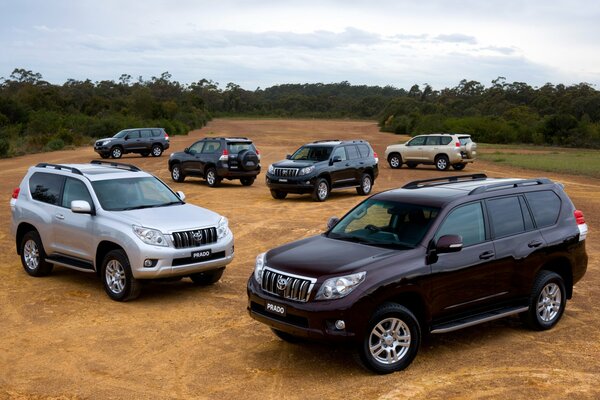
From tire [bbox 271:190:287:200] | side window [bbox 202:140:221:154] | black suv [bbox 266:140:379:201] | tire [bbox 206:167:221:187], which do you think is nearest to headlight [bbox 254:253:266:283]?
black suv [bbox 266:140:379:201]

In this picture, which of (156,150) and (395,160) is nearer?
(395,160)

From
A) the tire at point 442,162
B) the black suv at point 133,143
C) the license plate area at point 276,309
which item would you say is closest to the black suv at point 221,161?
the tire at point 442,162

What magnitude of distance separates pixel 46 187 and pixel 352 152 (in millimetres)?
12615

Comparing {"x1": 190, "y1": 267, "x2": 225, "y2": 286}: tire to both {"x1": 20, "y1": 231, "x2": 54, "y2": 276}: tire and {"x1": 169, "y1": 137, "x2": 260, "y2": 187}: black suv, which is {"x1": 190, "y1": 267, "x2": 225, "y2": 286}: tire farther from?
{"x1": 169, "y1": 137, "x2": 260, "y2": 187}: black suv

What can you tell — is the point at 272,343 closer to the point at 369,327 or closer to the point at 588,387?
the point at 369,327

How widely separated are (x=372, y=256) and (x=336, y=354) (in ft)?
4.08

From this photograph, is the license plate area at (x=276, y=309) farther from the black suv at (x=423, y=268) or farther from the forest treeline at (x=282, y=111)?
the forest treeline at (x=282, y=111)

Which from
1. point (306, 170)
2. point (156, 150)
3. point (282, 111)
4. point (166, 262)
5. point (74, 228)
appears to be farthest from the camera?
point (282, 111)

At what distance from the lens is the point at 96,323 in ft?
29.5

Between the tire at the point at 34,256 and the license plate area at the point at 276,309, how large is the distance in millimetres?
5516

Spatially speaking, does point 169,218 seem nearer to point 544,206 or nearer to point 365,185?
point 544,206

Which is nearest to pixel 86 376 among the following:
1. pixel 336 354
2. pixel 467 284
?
pixel 336 354

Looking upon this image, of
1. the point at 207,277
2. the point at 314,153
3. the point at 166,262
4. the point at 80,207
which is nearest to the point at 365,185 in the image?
the point at 314,153

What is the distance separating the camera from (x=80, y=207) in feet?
34.0
